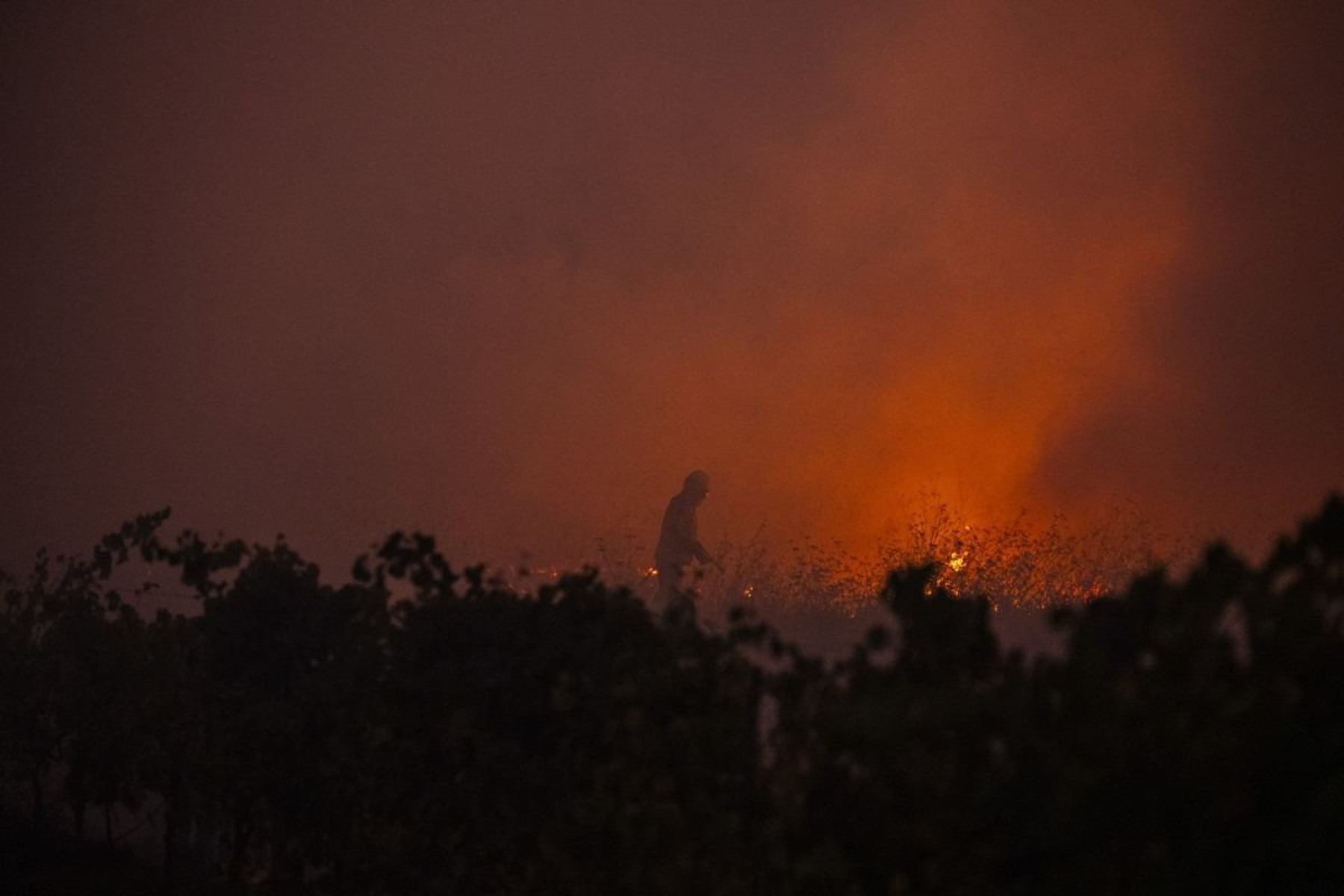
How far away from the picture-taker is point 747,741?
3957 millimetres

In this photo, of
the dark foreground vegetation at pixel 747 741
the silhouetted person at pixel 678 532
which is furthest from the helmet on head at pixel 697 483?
the dark foreground vegetation at pixel 747 741

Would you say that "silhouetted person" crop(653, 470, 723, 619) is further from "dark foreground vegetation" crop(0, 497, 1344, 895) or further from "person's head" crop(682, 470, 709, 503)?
"dark foreground vegetation" crop(0, 497, 1344, 895)

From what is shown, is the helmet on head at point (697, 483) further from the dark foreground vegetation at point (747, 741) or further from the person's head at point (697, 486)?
the dark foreground vegetation at point (747, 741)

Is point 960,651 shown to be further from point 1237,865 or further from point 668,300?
point 668,300

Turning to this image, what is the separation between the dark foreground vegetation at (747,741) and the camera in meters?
2.49

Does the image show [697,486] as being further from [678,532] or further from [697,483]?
[678,532]

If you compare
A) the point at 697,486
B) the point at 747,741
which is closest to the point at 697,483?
the point at 697,486

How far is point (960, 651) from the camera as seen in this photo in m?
3.48

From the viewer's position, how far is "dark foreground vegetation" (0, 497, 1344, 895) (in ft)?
8.17

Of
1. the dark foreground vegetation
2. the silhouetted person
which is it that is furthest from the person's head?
the dark foreground vegetation

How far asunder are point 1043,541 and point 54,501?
30.6 m

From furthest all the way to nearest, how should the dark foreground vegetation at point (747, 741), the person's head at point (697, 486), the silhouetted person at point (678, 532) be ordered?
the person's head at point (697, 486)
the silhouetted person at point (678, 532)
the dark foreground vegetation at point (747, 741)

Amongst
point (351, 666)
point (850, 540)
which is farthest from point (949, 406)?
point (351, 666)

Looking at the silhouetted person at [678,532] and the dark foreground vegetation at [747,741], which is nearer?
the dark foreground vegetation at [747,741]
